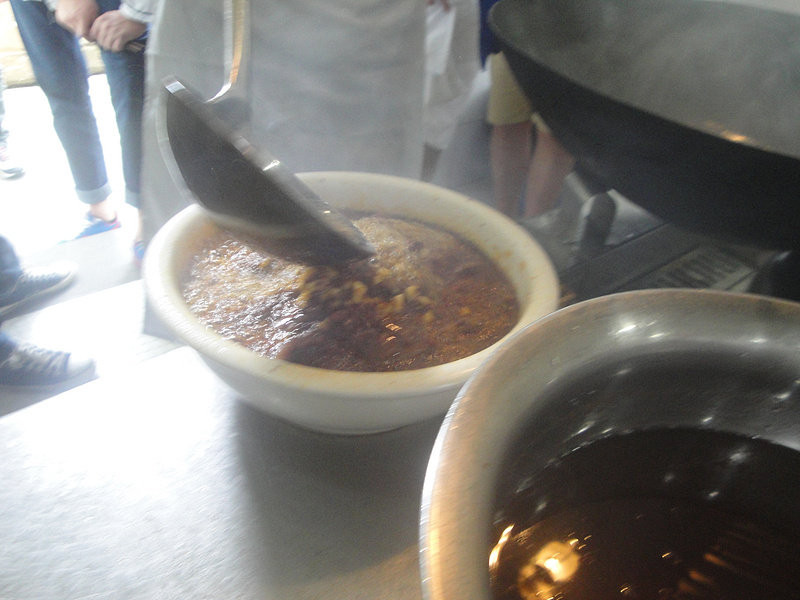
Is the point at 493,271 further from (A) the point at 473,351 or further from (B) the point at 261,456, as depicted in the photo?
(B) the point at 261,456

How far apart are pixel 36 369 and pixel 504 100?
4.82 feet

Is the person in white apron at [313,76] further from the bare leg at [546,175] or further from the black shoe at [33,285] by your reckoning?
the black shoe at [33,285]

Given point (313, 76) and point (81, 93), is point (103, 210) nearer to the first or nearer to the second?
point (81, 93)

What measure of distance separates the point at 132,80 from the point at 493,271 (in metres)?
1.34

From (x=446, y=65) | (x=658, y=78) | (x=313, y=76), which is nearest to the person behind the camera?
(x=658, y=78)

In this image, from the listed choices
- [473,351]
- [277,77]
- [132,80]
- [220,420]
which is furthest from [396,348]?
[132,80]

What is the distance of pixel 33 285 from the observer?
165 cm

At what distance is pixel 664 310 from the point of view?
326 mm

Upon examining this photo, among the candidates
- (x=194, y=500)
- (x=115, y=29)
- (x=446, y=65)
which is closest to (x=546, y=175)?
(x=446, y=65)

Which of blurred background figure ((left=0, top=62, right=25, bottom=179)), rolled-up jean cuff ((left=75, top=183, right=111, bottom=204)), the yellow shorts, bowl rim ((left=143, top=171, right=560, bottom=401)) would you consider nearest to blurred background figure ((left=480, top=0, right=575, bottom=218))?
the yellow shorts

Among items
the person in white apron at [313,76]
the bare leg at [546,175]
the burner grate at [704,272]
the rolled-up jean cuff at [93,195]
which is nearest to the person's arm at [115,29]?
the person in white apron at [313,76]

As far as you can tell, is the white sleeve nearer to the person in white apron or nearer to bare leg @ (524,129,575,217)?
the person in white apron

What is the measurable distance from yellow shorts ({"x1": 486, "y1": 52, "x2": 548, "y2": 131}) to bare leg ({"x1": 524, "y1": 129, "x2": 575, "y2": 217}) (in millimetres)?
82

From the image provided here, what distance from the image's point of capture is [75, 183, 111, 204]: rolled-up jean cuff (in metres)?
2.00
